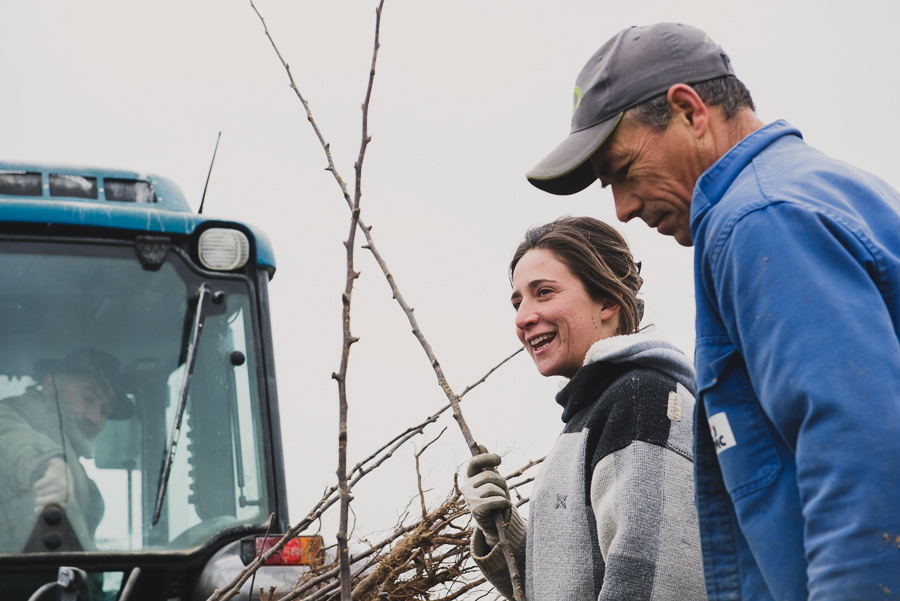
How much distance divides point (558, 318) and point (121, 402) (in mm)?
1913

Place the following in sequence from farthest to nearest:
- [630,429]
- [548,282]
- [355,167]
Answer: [548,282] → [630,429] → [355,167]

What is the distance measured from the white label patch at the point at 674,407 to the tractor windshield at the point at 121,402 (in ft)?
6.79

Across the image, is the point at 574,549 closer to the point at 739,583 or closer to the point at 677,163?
the point at 739,583

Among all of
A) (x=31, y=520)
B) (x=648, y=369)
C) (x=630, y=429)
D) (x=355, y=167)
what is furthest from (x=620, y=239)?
(x=31, y=520)

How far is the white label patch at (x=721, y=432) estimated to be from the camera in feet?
4.10

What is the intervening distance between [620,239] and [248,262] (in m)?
1.96

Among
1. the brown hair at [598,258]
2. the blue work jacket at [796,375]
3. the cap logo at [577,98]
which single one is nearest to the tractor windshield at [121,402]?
the brown hair at [598,258]

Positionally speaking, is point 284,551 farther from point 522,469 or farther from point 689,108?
point 689,108

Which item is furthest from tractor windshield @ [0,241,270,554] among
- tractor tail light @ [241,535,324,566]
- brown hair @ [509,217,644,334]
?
brown hair @ [509,217,644,334]

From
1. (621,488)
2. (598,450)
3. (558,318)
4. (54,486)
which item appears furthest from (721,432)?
(54,486)

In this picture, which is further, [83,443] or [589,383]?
[83,443]

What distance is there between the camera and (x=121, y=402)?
3463mm

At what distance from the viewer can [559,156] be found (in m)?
1.65

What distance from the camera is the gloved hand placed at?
207 centimetres
